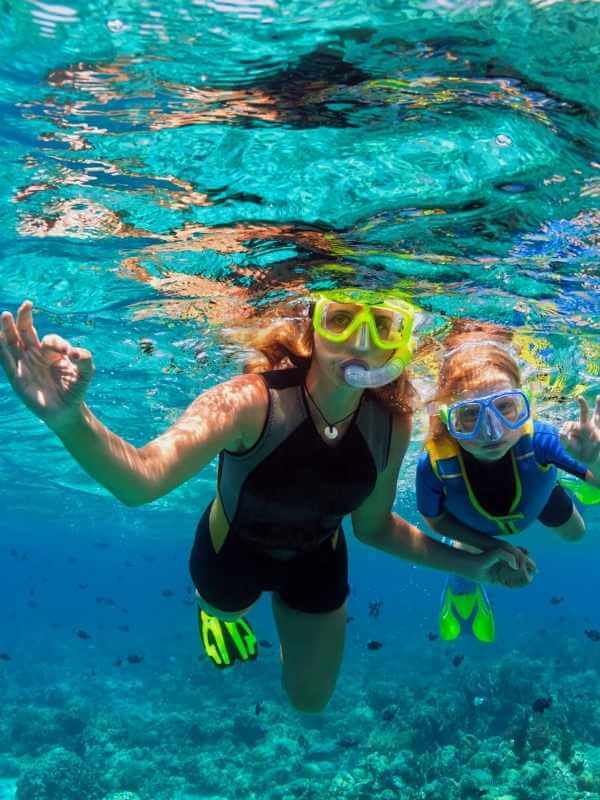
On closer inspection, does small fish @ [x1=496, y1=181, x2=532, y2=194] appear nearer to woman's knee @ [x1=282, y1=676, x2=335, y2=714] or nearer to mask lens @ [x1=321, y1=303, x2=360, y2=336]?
mask lens @ [x1=321, y1=303, x2=360, y2=336]

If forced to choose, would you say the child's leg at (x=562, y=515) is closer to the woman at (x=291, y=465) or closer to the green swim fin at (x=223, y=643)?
the woman at (x=291, y=465)

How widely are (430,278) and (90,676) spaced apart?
35.6 m

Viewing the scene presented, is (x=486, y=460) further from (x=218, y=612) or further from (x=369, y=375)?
(x=218, y=612)

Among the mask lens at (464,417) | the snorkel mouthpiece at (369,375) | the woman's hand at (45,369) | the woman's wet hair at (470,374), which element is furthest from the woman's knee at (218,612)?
the woman's hand at (45,369)

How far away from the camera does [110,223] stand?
9.41 metres

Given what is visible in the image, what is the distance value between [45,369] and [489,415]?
446 centimetres

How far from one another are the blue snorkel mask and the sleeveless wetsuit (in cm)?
116

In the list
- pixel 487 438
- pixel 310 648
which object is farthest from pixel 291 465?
pixel 487 438

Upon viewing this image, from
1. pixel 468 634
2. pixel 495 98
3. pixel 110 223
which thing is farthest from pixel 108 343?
pixel 468 634

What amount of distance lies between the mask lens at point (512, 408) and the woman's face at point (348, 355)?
174 cm

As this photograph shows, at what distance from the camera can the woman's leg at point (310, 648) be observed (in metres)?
6.18

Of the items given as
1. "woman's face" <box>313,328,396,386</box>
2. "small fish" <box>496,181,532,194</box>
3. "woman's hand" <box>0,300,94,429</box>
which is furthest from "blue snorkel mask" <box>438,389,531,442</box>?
"woman's hand" <box>0,300,94,429</box>

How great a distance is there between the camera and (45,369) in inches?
135

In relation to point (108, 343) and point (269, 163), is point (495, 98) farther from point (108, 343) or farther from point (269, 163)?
point (108, 343)
